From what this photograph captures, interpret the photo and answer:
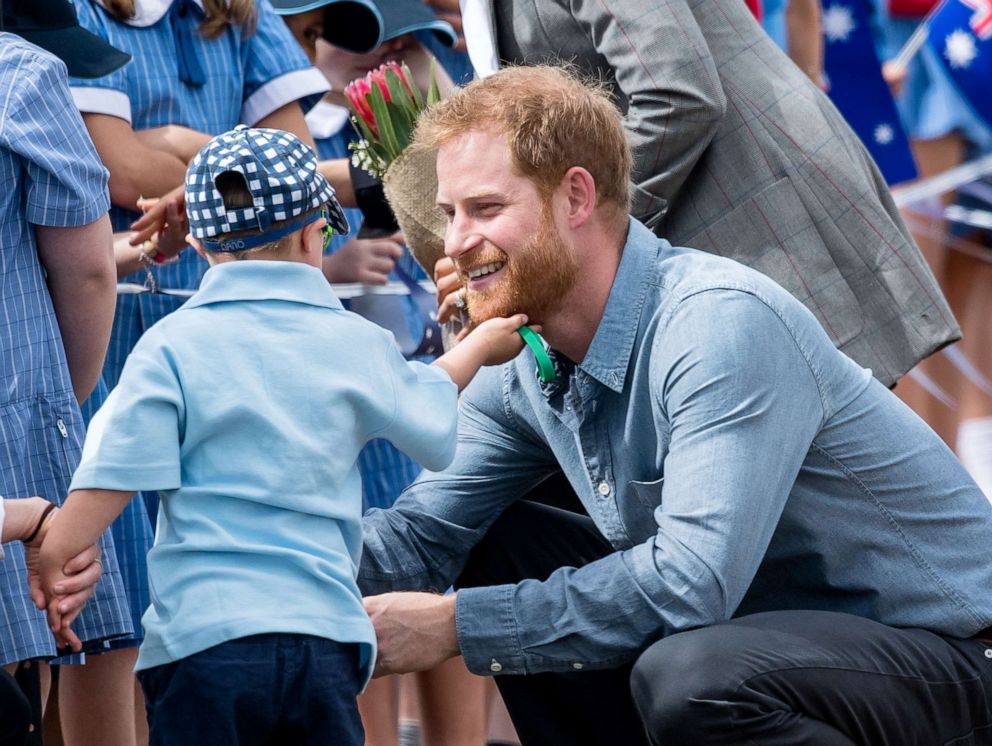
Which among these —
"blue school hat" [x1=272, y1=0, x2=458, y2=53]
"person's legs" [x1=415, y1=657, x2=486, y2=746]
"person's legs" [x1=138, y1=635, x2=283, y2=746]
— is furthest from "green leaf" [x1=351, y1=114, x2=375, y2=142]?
"person's legs" [x1=138, y1=635, x2=283, y2=746]

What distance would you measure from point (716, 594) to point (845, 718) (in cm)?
30

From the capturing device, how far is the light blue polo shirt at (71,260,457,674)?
2.38 meters

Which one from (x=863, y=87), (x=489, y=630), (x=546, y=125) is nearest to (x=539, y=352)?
(x=546, y=125)

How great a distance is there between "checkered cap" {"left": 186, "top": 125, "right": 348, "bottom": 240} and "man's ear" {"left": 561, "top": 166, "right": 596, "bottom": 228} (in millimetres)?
474

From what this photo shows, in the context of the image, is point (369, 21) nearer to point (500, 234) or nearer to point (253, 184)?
point (500, 234)

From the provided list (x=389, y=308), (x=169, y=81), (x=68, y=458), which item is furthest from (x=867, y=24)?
(x=68, y=458)

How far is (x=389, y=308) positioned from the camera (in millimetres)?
3977

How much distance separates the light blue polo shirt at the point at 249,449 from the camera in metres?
2.38

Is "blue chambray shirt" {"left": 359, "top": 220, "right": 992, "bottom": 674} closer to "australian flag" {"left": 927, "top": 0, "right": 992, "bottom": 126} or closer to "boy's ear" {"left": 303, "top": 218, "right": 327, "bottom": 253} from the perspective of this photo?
"boy's ear" {"left": 303, "top": 218, "right": 327, "bottom": 253}

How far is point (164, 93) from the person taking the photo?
3.61m

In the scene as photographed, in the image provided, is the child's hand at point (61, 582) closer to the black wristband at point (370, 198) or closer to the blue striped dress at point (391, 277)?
the blue striped dress at point (391, 277)

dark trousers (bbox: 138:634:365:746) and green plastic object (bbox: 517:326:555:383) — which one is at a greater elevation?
green plastic object (bbox: 517:326:555:383)

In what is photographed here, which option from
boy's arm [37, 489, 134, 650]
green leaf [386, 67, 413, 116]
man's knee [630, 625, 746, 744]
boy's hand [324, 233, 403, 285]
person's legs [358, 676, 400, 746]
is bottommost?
person's legs [358, 676, 400, 746]

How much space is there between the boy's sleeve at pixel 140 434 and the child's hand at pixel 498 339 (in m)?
0.56
